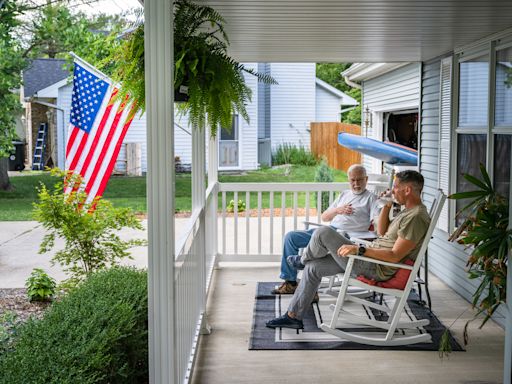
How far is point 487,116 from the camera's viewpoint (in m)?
5.62

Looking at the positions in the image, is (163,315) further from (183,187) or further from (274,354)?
(183,187)

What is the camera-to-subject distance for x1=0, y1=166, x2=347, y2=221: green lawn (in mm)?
14328

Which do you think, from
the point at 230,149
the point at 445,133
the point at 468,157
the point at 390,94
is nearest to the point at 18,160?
the point at 230,149

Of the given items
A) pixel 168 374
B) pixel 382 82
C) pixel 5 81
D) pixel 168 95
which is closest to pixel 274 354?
pixel 168 374

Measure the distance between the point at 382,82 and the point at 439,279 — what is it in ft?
16.0

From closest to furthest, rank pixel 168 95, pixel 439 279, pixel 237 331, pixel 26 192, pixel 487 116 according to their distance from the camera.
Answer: pixel 168 95, pixel 237 331, pixel 487 116, pixel 439 279, pixel 26 192

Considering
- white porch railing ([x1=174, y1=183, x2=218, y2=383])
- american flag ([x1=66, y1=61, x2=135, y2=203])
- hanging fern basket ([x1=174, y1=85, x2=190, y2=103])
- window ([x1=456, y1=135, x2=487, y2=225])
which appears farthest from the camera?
window ([x1=456, y1=135, x2=487, y2=225])

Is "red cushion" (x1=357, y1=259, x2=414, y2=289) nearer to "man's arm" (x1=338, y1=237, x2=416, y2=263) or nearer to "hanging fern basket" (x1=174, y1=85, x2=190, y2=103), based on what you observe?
"man's arm" (x1=338, y1=237, x2=416, y2=263)

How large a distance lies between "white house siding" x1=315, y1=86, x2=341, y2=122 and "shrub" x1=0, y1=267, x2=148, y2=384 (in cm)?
1735

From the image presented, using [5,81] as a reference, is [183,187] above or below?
below

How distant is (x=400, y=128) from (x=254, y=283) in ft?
21.1

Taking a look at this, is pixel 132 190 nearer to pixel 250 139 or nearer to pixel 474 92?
pixel 250 139

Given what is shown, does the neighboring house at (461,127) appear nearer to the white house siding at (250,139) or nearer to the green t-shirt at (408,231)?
the green t-shirt at (408,231)

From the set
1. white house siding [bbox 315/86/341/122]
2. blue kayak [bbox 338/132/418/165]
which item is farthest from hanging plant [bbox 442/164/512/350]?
white house siding [bbox 315/86/341/122]
